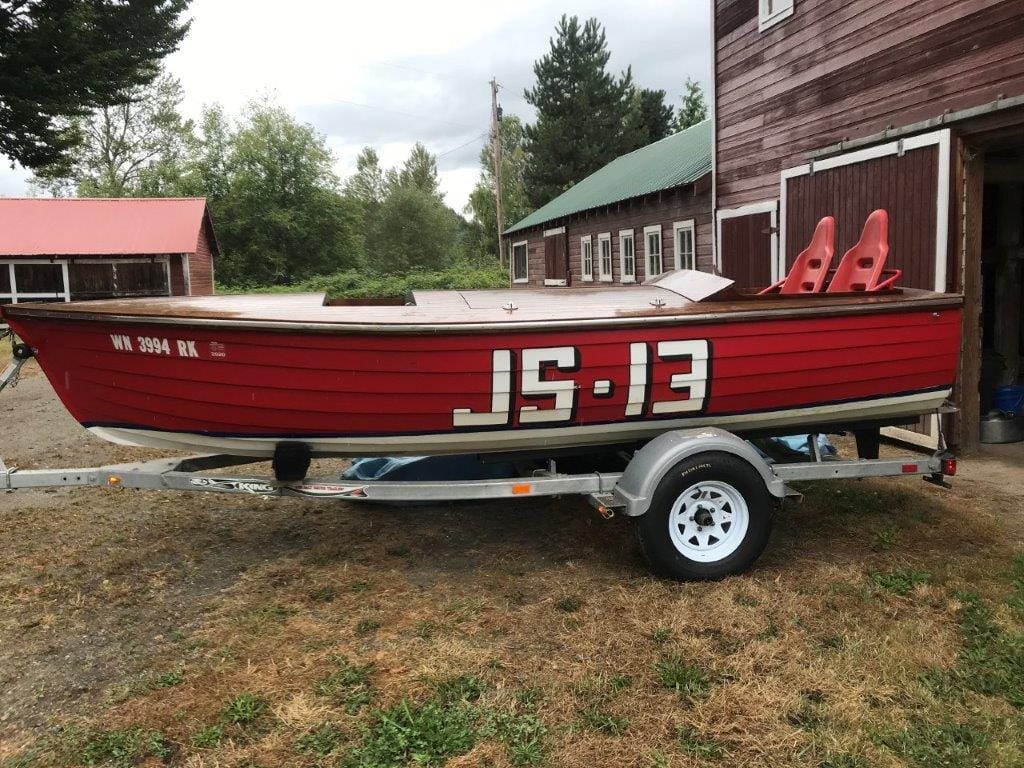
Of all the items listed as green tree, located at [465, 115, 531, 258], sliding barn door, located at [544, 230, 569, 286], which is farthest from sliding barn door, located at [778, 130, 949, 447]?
green tree, located at [465, 115, 531, 258]

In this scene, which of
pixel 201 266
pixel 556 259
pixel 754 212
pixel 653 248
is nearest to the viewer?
pixel 754 212

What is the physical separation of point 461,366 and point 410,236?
48.5m

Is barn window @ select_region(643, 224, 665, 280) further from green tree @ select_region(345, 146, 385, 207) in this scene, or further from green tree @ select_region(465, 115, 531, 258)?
green tree @ select_region(345, 146, 385, 207)

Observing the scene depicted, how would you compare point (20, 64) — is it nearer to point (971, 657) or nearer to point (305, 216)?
point (971, 657)

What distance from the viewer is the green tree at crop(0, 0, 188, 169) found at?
11.7m

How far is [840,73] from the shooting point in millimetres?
7727

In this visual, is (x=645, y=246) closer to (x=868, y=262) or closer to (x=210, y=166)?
(x=868, y=262)

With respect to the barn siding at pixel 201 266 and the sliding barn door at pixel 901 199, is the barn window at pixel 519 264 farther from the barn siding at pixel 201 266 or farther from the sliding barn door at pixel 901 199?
the sliding barn door at pixel 901 199

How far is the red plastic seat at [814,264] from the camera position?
5375 millimetres

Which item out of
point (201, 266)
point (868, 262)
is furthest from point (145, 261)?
point (868, 262)

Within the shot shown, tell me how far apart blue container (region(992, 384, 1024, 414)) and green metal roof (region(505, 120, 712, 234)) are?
5848mm

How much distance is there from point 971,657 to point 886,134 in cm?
553

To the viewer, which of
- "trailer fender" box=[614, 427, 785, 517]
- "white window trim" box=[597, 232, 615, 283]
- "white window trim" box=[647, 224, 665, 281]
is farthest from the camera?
"white window trim" box=[597, 232, 615, 283]

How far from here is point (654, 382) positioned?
3885mm
